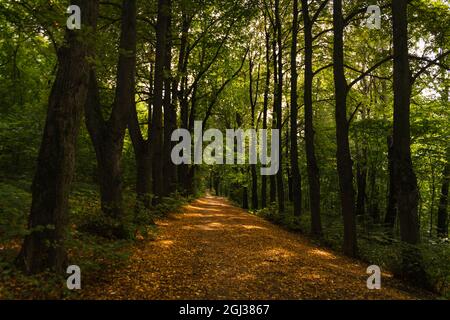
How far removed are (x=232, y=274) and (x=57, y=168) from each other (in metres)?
3.71

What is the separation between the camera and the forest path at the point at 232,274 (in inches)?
227

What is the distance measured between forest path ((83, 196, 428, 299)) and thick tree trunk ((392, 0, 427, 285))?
0.68 m

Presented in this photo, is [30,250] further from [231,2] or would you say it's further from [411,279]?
[231,2]

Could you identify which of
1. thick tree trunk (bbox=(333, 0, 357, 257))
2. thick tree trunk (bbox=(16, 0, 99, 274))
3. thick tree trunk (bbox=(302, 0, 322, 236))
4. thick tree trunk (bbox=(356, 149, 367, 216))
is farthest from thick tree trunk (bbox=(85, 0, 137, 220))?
thick tree trunk (bbox=(356, 149, 367, 216))

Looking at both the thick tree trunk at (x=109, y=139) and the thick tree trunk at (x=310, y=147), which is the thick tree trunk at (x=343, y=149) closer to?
the thick tree trunk at (x=310, y=147)

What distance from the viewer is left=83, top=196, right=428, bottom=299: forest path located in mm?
5754

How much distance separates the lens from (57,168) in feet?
17.6

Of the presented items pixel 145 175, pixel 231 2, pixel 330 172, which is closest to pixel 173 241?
pixel 145 175

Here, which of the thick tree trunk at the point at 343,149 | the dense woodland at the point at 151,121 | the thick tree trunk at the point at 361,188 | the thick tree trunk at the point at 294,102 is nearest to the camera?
the dense woodland at the point at 151,121

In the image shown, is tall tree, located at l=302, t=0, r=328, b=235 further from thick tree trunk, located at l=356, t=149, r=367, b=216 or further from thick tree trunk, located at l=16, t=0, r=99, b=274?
thick tree trunk, located at l=356, t=149, r=367, b=216

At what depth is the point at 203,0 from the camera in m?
15.8

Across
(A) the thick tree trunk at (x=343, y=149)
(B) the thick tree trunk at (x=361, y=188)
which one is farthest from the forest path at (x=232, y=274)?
(B) the thick tree trunk at (x=361, y=188)

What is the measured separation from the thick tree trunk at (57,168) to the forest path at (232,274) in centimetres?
83
